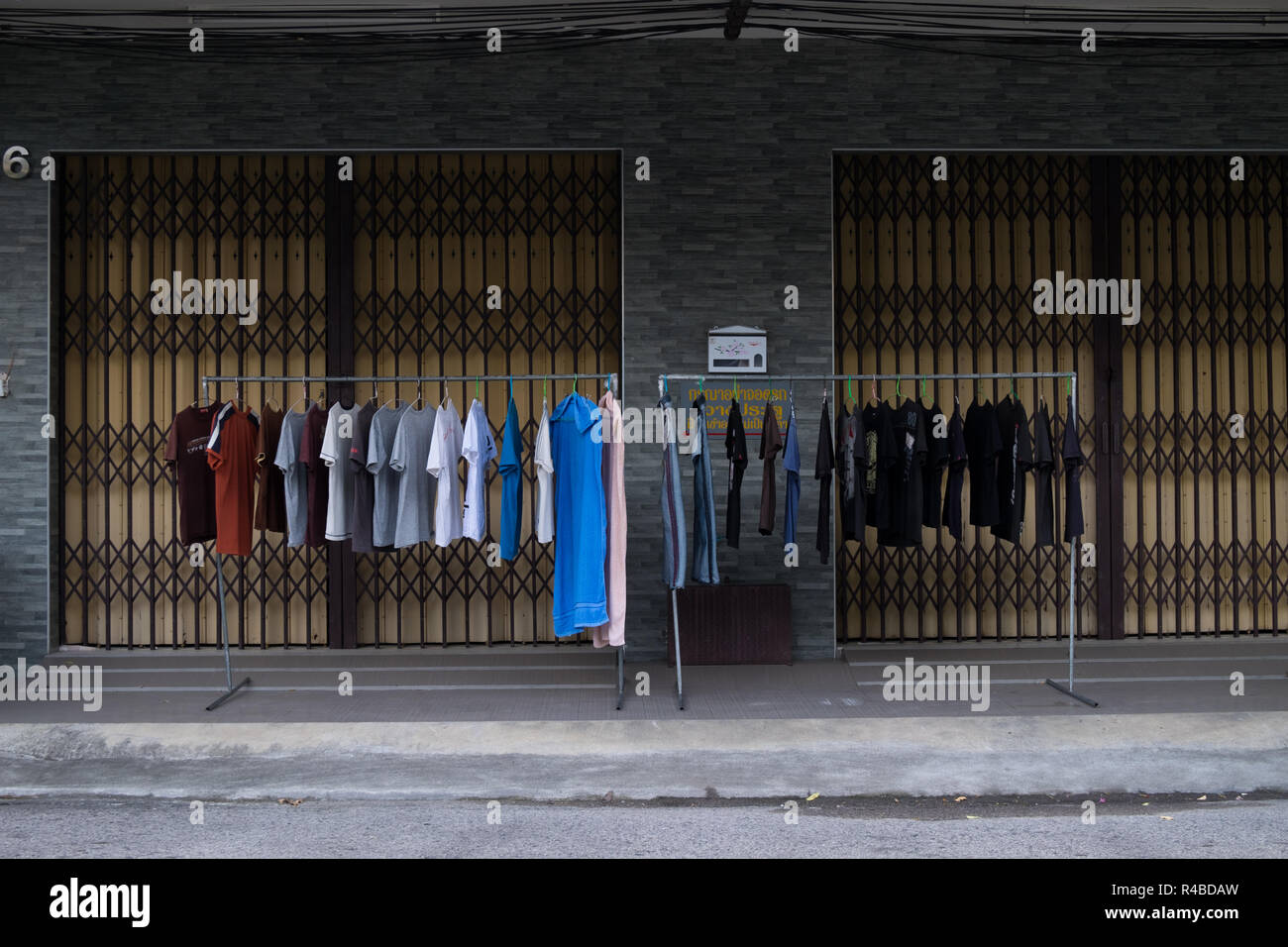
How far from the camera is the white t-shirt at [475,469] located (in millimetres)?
7820

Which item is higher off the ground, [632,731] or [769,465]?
[769,465]

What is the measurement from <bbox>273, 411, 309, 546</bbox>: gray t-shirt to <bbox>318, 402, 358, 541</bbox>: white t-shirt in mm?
→ 205

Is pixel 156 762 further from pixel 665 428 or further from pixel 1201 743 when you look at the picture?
pixel 1201 743

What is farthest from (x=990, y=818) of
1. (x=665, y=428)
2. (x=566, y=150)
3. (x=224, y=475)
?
(x=566, y=150)

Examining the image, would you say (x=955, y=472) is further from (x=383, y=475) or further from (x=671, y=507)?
(x=383, y=475)

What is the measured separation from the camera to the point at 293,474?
8.04 m

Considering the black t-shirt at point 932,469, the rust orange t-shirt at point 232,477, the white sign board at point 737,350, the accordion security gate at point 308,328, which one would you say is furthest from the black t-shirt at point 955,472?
the rust orange t-shirt at point 232,477

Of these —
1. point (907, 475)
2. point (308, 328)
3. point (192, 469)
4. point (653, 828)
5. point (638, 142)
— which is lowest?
point (653, 828)

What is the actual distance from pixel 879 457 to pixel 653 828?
3597 millimetres

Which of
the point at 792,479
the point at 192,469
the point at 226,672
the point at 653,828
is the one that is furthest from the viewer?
the point at 226,672

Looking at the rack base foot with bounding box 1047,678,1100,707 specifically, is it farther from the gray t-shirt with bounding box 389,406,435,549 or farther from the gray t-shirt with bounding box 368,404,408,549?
the gray t-shirt with bounding box 368,404,408,549

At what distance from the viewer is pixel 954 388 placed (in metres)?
9.72

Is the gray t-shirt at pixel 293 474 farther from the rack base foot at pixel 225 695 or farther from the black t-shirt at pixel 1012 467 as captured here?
the black t-shirt at pixel 1012 467

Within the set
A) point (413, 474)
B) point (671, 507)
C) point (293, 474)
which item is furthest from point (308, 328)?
point (671, 507)
